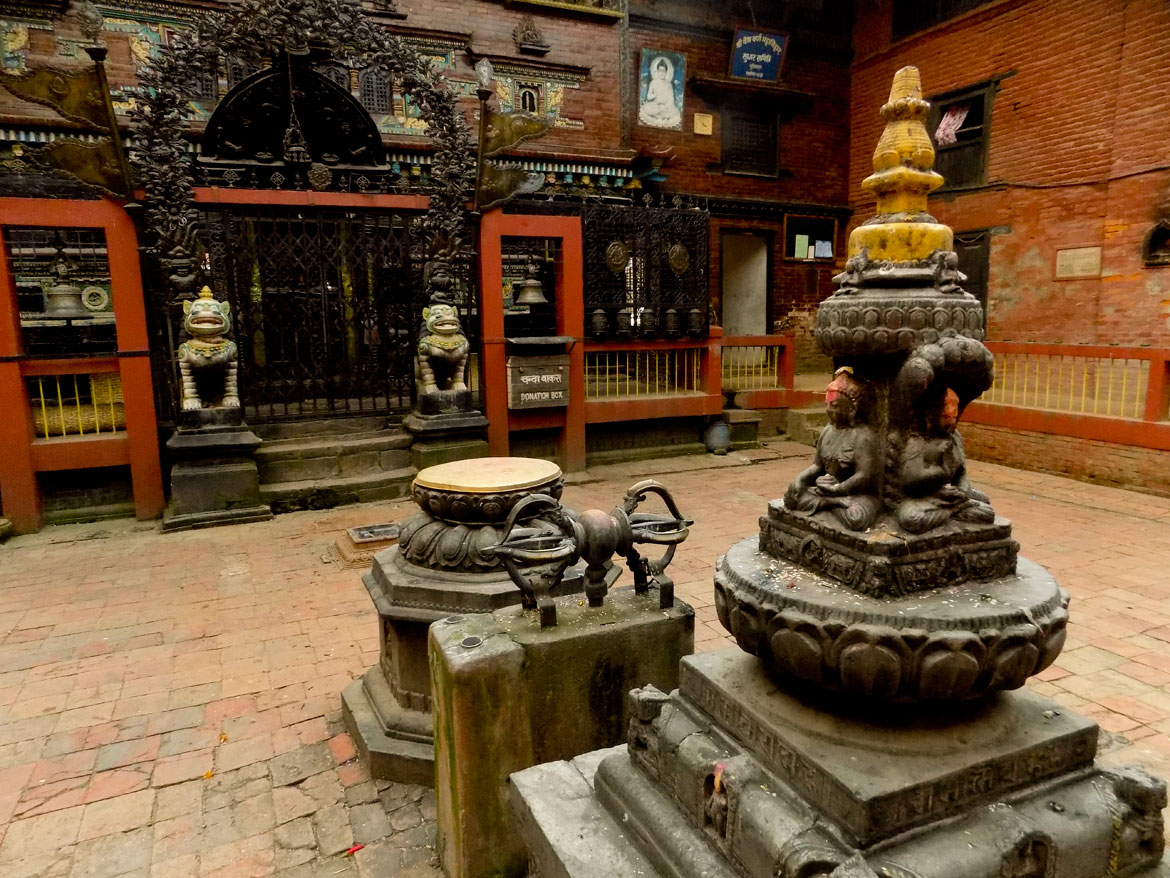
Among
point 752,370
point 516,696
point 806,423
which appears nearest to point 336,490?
point 516,696

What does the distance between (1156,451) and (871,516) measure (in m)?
7.70

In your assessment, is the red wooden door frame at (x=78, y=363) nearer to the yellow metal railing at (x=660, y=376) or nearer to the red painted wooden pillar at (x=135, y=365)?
the red painted wooden pillar at (x=135, y=365)

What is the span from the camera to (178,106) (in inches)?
285

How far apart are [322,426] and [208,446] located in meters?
1.46

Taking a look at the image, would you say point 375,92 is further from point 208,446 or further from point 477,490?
point 477,490

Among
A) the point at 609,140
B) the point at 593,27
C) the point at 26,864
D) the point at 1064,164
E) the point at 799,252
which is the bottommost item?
the point at 26,864

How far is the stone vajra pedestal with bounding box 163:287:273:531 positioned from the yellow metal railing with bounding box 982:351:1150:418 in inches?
356

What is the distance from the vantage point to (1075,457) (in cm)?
823

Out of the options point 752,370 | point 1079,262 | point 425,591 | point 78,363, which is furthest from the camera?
point 752,370

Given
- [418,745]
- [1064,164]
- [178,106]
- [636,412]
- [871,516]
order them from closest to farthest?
[871,516] → [418,745] → [178,106] → [636,412] → [1064,164]

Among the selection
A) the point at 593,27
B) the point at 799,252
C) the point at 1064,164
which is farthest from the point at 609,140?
the point at 1064,164

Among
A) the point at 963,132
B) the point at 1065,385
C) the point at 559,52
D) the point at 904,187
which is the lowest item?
the point at 1065,385

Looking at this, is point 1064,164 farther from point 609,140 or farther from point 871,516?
point 871,516

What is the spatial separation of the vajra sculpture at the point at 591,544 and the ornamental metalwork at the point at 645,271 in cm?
695
